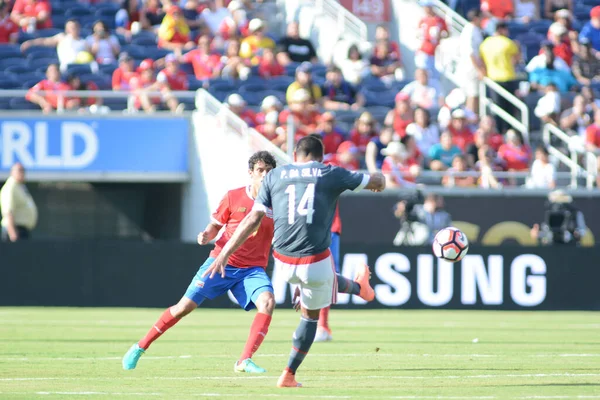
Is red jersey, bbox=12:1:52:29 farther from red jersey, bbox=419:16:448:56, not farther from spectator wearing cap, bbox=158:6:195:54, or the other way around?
red jersey, bbox=419:16:448:56

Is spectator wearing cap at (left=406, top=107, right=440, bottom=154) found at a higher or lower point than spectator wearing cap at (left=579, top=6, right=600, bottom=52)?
lower

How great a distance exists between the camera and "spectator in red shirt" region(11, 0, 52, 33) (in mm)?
25078

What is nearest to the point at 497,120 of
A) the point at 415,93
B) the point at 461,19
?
the point at 415,93

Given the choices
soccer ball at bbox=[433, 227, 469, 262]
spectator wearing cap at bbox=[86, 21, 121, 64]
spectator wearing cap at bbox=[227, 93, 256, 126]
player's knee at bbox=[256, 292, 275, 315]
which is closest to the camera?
player's knee at bbox=[256, 292, 275, 315]

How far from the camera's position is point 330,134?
22.7m

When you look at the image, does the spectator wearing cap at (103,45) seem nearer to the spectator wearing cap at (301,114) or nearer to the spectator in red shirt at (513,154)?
the spectator wearing cap at (301,114)

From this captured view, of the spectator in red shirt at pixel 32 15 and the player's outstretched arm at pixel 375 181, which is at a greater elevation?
the spectator in red shirt at pixel 32 15

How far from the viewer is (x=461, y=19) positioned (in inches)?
1101

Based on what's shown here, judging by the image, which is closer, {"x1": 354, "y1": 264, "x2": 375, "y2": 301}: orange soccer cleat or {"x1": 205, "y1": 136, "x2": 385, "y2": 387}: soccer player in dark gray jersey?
{"x1": 205, "y1": 136, "x2": 385, "y2": 387}: soccer player in dark gray jersey

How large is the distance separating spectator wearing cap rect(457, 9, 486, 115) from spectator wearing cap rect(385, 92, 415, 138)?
213cm

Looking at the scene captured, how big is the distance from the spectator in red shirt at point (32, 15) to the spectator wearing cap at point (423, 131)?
312 inches

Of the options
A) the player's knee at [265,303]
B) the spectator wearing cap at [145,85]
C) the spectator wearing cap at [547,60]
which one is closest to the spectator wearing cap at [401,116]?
the spectator wearing cap at [547,60]

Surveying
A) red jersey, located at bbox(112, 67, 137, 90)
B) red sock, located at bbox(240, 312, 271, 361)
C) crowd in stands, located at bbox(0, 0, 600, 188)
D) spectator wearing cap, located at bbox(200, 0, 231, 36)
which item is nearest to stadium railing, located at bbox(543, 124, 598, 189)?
crowd in stands, located at bbox(0, 0, 600, 188)

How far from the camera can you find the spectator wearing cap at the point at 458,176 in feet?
74.9
